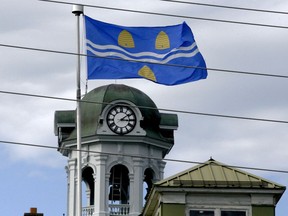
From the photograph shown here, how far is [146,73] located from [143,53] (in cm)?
89

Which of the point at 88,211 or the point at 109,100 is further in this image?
the point at 88,211

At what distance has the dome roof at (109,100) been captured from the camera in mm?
79750

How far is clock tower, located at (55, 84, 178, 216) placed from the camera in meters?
80.4

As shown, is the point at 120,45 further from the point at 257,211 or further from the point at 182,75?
the point at 257,211

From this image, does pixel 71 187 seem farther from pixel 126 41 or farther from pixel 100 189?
pixel 126 41

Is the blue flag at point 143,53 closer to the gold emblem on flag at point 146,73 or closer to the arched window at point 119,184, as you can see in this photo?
the gold emblem on flag at point 146,73

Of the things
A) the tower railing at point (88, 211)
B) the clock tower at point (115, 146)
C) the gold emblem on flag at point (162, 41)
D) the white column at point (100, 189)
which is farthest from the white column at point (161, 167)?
the gold emblem on flag at point (162, 41)

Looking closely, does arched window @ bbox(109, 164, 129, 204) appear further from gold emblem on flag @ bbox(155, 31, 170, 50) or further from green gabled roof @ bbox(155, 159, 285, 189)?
gold emblem on flag @ bbox(155, 31, 170, 50)

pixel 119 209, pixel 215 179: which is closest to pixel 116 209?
pixel 119 209

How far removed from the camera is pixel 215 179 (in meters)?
55.7

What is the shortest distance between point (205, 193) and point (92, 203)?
2815 centimetres

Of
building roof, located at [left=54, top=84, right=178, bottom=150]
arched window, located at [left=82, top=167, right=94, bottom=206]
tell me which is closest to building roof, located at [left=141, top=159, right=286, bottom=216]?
building roof, located at [left=54, top=84, right=178, bottom=150]

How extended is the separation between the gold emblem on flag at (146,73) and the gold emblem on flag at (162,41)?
908 millimetres

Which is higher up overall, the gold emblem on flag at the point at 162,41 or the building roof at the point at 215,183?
the gold emblem on flag at the point at 162,41
